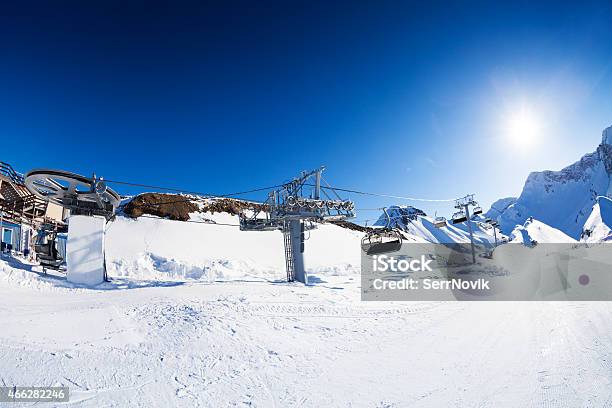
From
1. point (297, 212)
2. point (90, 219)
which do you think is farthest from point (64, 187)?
point (297, 212)

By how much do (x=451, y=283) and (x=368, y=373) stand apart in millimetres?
13697

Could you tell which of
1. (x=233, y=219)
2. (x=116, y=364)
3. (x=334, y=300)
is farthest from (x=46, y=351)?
(x=233, y=219)

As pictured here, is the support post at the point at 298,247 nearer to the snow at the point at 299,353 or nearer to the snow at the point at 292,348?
the snow at the point at 292,348

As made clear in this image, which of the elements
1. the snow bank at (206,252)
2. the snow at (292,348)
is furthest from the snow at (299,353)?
the snow bank at (206,252)

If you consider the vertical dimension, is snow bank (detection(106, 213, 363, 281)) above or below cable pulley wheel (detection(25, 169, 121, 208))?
below

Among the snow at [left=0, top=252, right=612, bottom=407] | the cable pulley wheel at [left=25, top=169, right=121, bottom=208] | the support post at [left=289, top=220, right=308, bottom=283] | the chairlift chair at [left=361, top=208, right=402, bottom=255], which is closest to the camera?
the snow at [left=0, top=252, right=612, bottom=407]

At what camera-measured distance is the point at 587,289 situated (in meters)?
13.5

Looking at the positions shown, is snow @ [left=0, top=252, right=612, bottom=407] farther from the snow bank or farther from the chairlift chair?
the snow bank

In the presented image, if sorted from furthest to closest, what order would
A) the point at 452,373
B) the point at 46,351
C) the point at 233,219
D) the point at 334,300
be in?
the point at 233,219
the point at 334,300
the point at 46,351
the point at 452,373

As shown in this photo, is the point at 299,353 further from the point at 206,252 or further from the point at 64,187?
the point at 206,252

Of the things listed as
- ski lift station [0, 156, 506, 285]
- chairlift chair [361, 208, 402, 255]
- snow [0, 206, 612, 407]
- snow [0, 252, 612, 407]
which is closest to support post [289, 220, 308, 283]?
ski lift station [0, 156, 506, 285]

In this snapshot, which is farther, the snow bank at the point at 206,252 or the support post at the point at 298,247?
the snow bank at the point at 206,252

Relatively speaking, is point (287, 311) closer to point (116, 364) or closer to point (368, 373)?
point (368, 373)

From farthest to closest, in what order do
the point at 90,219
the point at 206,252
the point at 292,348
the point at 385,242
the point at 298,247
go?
1. the point at 206,252
2. the point at 385,242
3. the point at 298,247
4. the point at 90,219
5. the point at 292,348
